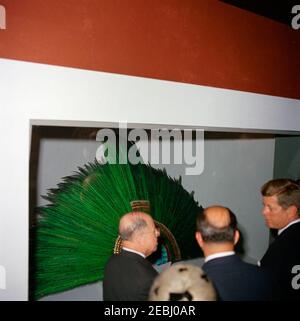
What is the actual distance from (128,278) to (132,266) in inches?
2.4

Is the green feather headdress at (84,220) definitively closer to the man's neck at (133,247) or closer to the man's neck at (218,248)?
the man's neck at (133,247)

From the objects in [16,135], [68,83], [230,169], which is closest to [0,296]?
[16,135]

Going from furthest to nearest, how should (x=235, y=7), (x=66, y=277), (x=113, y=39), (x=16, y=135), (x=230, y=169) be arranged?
(x=230, y=169)
(x=66, y=277)
(x=235, y=7)
(x=113, y=39)
(x=16, y=135)

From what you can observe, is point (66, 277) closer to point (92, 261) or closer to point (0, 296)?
point (92, 261)

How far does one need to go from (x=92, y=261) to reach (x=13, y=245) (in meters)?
1.35

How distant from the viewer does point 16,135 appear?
4.50 ft

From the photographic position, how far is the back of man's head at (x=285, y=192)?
6.03 ft

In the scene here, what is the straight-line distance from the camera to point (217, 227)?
140cm

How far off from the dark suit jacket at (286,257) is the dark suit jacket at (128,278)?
2.16ft

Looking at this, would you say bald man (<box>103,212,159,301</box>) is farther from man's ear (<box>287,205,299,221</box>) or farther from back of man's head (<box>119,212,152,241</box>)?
man's ear (<box>287,205,299,221</box>)

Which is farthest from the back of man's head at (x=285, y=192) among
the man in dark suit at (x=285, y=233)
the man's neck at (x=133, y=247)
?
the man's neck at (x=133, y=247)

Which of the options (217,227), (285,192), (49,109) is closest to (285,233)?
(285,192)

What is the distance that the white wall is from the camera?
1.36 meters

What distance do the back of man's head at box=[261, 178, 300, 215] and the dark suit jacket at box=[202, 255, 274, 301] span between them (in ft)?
2.03
